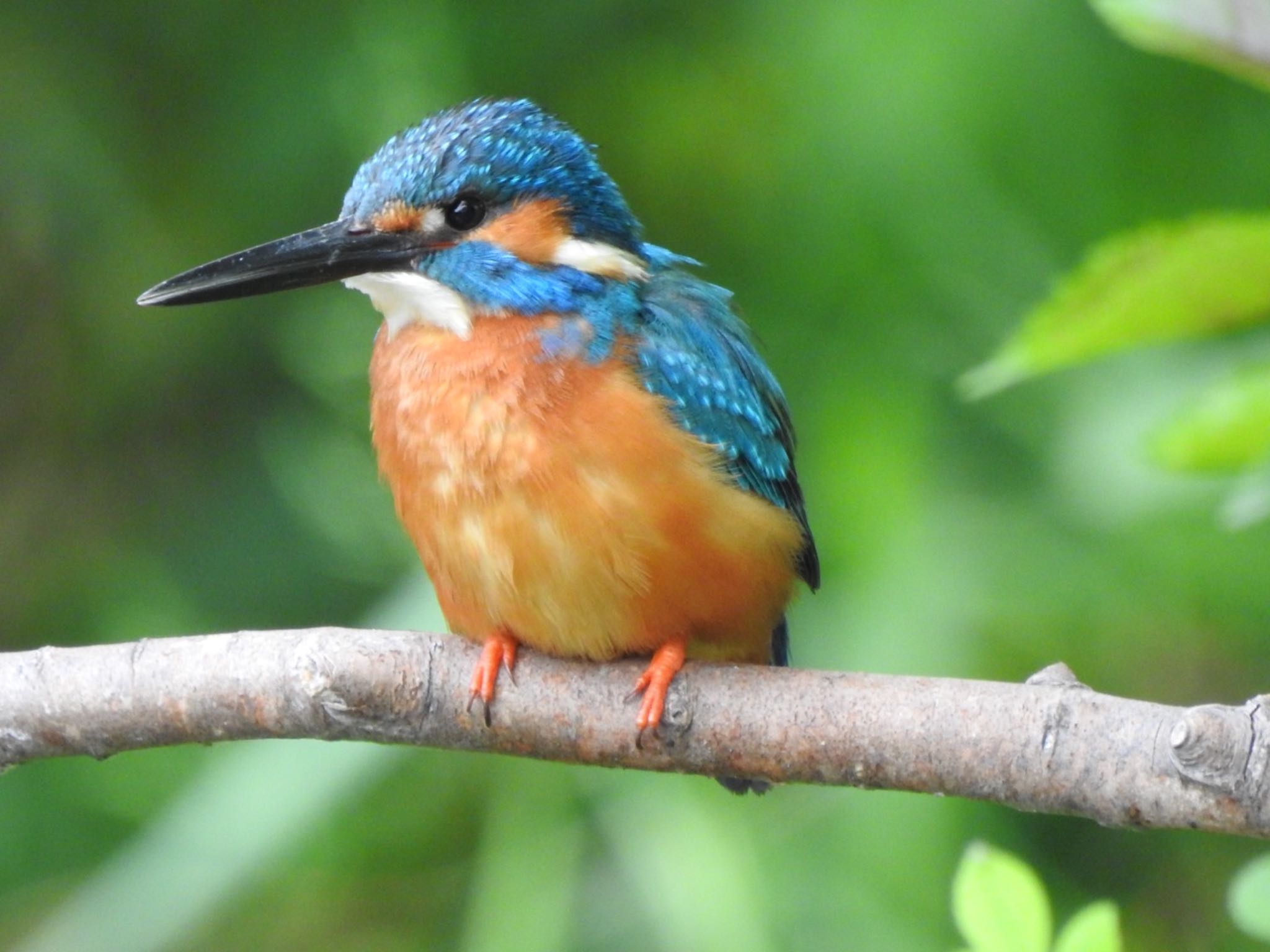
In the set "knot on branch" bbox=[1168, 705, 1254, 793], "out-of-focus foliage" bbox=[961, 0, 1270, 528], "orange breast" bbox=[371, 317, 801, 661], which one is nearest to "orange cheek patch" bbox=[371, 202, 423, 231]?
"orange breast" bbox=[371, 317, 801, 661]

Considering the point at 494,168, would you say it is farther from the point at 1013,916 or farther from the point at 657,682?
the point at 1013,916

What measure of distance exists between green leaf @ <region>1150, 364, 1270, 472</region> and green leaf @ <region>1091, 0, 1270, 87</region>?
7.1 inches

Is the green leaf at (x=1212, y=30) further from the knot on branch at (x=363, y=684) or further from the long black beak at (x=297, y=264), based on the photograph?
the long black beak at (x=297, y=264)

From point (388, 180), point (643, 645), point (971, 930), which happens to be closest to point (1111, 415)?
point (643, 645)

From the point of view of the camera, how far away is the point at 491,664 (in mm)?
1998

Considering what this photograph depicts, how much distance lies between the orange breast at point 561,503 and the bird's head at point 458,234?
55 mm

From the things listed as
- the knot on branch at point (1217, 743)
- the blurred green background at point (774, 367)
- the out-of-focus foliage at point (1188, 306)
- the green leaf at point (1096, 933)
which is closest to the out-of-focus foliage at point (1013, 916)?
the green leaf at point (1096, 933)

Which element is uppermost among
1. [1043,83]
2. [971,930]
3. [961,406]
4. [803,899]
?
[1043,83]

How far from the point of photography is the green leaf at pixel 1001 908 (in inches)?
39.6

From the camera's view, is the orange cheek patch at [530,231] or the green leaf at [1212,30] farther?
the orange cheek patch at [530,231]

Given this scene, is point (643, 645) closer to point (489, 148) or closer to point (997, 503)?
point (489, 148)

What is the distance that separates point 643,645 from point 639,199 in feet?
6.36

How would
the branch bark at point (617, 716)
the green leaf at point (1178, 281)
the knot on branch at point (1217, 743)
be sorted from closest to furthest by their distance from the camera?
1. the green leaf at point (1178, 281)
2. the knot on branch at point (1217, 743)
3. the branch bark at point (617, 716)

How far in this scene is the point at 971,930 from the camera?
3.38 feet
